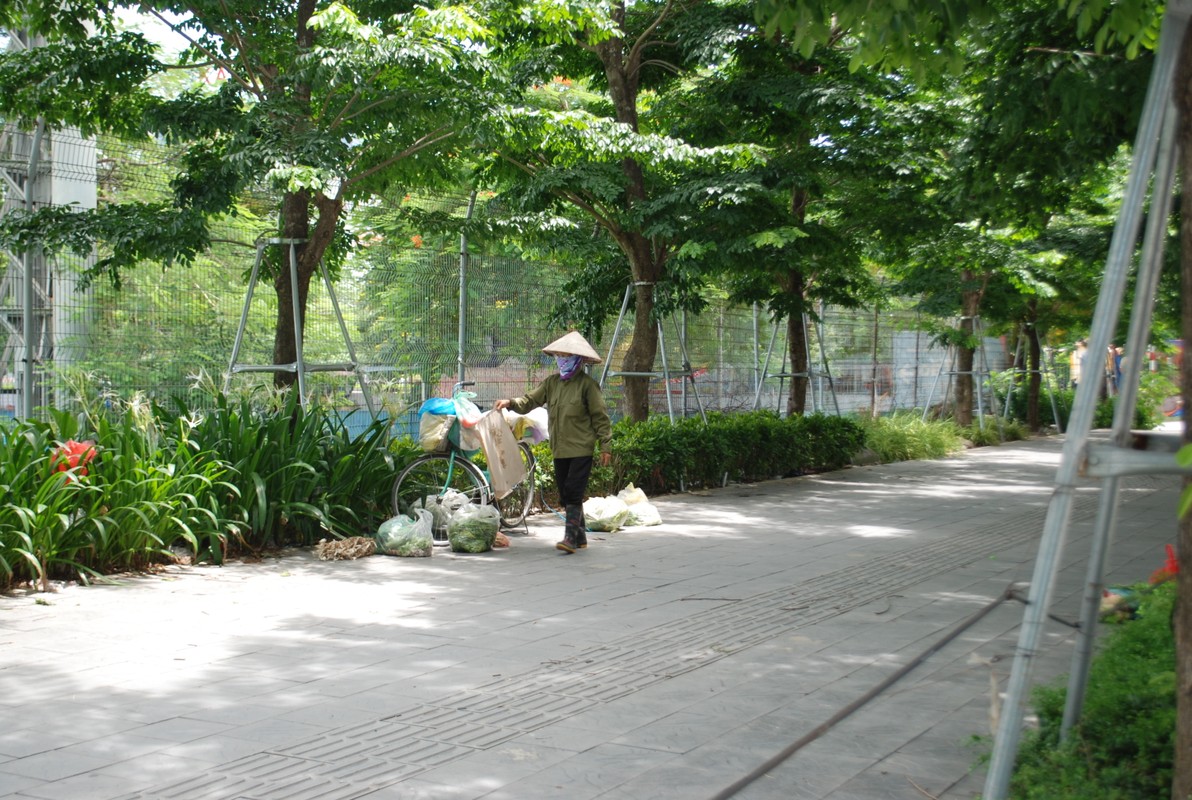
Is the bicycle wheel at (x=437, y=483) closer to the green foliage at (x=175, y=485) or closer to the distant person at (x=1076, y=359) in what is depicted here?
the green foliage at (x=175, y=485)

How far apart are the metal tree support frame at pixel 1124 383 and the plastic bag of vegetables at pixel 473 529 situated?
6.84m

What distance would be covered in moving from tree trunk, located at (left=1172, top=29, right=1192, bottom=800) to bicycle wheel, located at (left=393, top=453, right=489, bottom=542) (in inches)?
300

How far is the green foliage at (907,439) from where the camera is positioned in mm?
20484

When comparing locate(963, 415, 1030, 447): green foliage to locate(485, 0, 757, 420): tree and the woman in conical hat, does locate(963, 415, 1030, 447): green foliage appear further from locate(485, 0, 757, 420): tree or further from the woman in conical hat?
the woman in conical hat

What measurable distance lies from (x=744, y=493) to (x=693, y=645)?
8.40 m

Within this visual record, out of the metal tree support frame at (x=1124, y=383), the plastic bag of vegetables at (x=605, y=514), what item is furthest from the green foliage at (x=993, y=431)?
the metal tree support frame at (x=1124, y=383)

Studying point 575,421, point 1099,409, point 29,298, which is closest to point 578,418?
point 575,421

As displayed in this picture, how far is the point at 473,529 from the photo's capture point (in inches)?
392

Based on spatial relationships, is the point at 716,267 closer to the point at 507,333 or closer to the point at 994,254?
the point at 507,333

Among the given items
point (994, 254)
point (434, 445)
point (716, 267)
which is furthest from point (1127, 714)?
point (994, 254)

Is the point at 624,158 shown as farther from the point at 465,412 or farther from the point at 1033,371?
the point at 1033,371

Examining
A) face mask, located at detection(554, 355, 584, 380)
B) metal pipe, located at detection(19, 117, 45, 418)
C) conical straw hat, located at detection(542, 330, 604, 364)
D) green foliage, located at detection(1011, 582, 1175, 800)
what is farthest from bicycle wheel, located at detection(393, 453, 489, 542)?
green foliage, located at detection(1011, 582, 1175, 800)

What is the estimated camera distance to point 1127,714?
4273 mm

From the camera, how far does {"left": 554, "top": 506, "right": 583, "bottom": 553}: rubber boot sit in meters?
9.96
